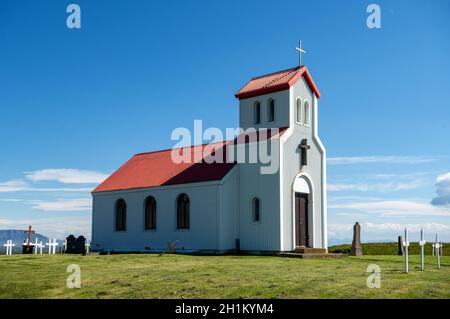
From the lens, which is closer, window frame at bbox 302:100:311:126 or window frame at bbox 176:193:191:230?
window frame at bbox 176:193:191:230

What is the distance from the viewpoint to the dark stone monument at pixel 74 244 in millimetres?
39125

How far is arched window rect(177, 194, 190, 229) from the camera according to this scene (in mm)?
34688

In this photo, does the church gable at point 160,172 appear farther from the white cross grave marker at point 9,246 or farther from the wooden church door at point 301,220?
the white cross grave marker at point 9,246

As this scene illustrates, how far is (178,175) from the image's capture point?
36562 mm

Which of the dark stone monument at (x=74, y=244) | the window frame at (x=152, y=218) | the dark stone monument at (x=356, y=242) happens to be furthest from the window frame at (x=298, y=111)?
the dark stone monument at (x=74, y=244)

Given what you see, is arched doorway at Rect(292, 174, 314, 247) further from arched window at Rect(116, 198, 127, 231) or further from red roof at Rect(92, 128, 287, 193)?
arched window at Rect(116, 198, 127, 231)

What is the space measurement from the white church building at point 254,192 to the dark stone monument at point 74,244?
321 cm

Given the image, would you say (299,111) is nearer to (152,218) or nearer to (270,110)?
(270,110)

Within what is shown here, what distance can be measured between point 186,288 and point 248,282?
2294mm

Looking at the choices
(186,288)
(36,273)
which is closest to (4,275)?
(36,273)

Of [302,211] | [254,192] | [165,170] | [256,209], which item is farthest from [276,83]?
[165,170]

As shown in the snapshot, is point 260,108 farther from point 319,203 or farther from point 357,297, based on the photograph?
point 357,297

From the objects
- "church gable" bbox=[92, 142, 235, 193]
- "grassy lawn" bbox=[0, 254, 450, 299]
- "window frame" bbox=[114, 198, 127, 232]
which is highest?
"church gable" bbox=[92, 142, 235, 193]

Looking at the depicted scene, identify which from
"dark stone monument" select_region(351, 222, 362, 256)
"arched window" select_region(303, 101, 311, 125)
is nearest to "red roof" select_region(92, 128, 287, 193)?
"arched window" select_region(303, 101, 311, 125)
